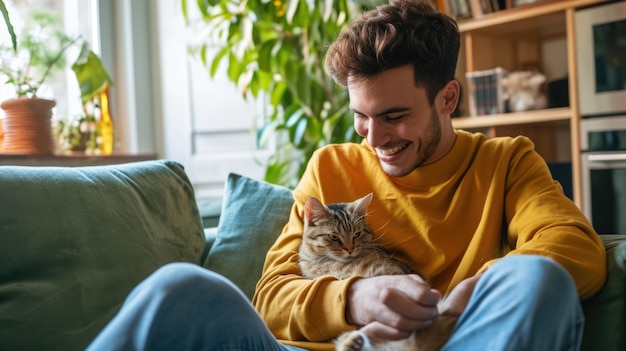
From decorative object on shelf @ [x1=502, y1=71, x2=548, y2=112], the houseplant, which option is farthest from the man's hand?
decorative object on shelf @ [x1=502, y1=71, x2=548, y2=112]

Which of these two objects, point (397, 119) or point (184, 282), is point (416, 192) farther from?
point (184, 282)

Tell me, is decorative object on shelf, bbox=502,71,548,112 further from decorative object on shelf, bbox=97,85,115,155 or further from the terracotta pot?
Result: the terracotta pot

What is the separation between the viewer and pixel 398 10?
60.4 inches

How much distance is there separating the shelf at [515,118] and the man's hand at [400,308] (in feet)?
5.88

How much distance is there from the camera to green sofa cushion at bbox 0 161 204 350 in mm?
1339

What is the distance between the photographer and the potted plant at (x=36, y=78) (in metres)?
2.40

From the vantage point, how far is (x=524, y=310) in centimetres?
95

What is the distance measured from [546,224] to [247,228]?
32.5 inches

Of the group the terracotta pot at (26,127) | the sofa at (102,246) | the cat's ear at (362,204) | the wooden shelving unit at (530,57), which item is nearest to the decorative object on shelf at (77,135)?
the terracotta pot at (26,127)

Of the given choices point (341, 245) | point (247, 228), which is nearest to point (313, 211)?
point (341, 245)

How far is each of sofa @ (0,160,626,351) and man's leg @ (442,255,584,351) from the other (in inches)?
12.3

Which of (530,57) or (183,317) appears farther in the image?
(530,57)

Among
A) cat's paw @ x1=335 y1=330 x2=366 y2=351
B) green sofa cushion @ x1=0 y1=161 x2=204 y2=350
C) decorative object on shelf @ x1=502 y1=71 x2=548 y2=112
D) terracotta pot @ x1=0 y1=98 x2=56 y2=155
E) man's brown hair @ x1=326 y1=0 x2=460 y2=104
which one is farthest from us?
decorative object on shelf @ x1=502 y1=71 x2=548 y2=112

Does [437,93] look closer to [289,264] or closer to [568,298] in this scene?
[289,264]
